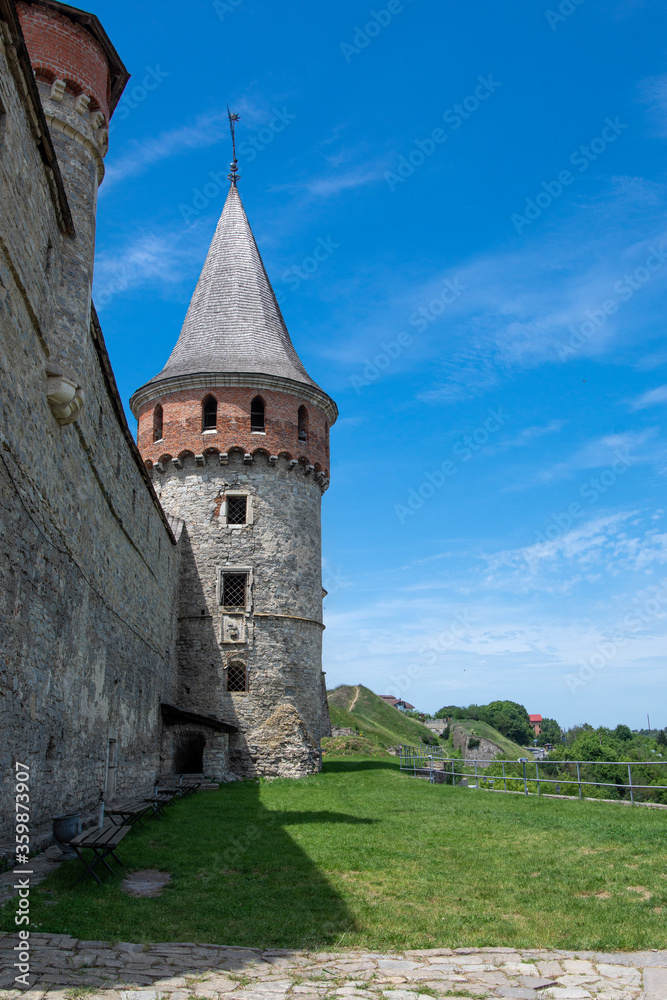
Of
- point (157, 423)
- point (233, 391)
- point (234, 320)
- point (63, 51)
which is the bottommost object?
point (63, 51)

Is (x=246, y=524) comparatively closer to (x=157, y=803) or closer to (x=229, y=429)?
(x=229, y=429)

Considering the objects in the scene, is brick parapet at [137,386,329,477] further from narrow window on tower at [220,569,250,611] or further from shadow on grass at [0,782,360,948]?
shadow on grass at [0,782,360,948]

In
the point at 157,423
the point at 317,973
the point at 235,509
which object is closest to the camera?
the point at 317,973

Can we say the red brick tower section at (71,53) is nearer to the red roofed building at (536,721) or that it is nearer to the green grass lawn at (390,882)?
the green grass lawn at (390,882)

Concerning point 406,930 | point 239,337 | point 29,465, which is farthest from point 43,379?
point 239,337

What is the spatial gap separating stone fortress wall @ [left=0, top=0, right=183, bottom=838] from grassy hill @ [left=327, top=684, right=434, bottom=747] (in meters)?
30.7

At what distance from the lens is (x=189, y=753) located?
2281cm

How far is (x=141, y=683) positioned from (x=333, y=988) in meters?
12.6

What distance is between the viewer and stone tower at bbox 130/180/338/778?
22.4 m

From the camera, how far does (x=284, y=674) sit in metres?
22.7

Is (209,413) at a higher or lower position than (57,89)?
higher

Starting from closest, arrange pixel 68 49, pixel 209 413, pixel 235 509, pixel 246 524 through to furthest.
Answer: pixel 68 49 → pixel 246 524 → pixel 235 509 → pixel 209 413

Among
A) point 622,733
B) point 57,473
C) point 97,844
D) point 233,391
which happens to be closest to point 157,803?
point 97,844

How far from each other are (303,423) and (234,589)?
578 cm
